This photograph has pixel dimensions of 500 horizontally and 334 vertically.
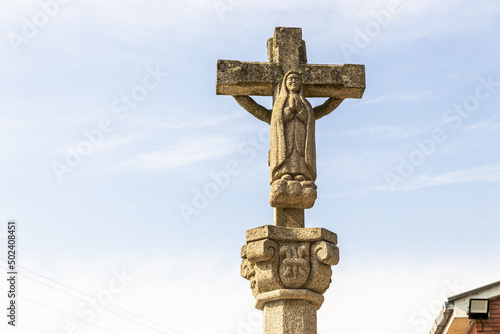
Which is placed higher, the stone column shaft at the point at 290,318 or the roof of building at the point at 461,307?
the roof of building at the point at 461,307

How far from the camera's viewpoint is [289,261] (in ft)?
31.9

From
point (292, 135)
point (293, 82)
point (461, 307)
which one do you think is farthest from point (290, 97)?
point (461, 307)

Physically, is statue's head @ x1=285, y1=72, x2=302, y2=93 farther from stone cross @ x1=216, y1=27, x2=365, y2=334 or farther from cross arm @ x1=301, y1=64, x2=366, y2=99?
cross arm @ x1=301, y1=64, x2=366, y2=99

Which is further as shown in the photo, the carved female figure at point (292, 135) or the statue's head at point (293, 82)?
the statue's head at point (293, 82)

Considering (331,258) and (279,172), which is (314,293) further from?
(279,172)

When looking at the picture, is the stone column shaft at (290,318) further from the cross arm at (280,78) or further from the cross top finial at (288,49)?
the cross top finial at (288,49)

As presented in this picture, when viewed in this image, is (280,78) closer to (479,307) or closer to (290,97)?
(290,97)

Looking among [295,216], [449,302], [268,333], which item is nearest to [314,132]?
[295,216]

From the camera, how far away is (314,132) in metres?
10.5

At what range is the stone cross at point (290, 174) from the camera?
9719 mm

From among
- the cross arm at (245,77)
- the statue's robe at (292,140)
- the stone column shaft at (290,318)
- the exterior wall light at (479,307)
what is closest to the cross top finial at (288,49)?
the cross arm at (245,77)

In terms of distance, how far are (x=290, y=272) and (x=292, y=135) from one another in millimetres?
1693

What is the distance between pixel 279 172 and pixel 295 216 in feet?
1.84

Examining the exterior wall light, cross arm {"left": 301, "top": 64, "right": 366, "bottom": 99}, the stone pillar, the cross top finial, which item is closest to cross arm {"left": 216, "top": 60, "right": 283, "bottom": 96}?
the cross top finial
